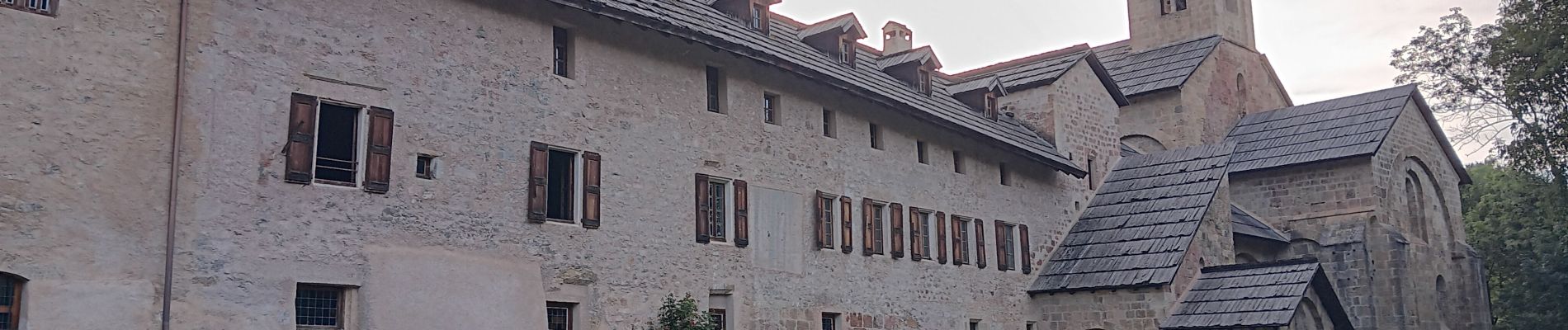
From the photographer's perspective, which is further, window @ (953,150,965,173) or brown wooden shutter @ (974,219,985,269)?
window @ (953,150,965,173)

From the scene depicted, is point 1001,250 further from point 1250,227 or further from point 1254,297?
point 1250,227

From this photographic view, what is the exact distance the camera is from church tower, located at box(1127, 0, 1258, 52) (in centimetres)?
3984

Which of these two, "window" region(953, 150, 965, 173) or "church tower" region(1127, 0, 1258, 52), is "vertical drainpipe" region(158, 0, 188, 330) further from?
"church tower" region(1127, 0, 1258, 52)

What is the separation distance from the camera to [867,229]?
80.6 feet

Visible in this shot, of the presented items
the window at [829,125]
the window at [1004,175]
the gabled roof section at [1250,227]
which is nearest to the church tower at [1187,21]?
the gabled roof section at [1250,227]

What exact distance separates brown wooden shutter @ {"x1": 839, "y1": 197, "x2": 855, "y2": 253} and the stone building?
53 mm

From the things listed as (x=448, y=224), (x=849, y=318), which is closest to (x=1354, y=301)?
(x=849, y=318)

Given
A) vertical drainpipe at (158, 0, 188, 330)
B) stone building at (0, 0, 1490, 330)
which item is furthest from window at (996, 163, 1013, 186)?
vertical drainpipe at (158, 0, 188, 330)

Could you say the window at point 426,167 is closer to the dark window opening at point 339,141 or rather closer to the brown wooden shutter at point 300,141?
the dark window opening at point 339,141

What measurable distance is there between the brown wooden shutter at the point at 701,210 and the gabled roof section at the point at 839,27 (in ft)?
17.2

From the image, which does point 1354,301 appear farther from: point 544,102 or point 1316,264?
point 544,102

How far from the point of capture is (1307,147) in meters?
34.9

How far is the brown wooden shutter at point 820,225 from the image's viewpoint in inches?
914

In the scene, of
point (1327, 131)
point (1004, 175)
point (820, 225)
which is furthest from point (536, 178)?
point (1327, 131)
